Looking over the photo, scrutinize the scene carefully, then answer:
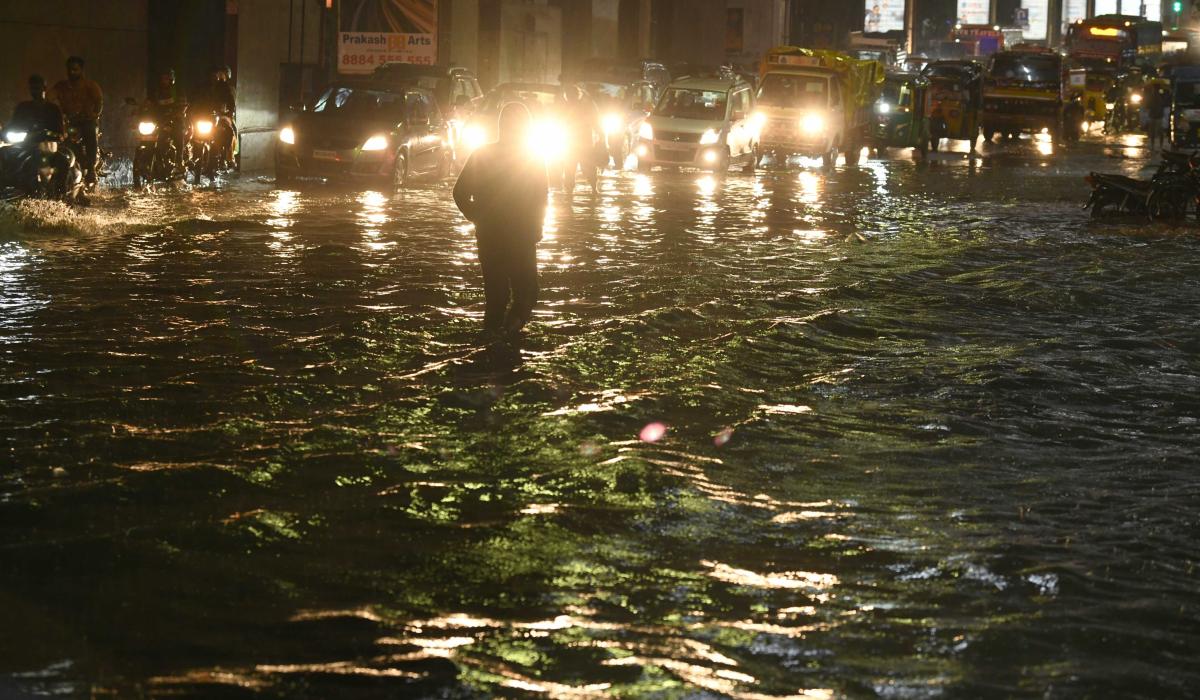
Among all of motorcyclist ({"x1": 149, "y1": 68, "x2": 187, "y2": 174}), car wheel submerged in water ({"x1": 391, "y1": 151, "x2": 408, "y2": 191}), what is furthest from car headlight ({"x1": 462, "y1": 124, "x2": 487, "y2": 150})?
motorcyclist ({"x1": 149, "y1": 68, "x2": 187, "y2": 174})

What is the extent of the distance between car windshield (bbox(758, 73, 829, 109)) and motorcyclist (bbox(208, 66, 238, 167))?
13199 millimetres

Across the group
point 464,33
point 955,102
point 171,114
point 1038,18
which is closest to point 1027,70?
point 955,102

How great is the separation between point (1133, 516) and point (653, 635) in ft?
9.58

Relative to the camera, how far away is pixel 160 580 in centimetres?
605

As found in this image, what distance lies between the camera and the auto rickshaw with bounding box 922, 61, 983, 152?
155ft

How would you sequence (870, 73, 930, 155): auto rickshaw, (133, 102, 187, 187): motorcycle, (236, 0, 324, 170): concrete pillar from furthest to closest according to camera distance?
(870, 73, 930, 155): auto rickshaw, (236, 0, 324, 170): concrete pillar, (133, 102, 187, 187): motorcycle

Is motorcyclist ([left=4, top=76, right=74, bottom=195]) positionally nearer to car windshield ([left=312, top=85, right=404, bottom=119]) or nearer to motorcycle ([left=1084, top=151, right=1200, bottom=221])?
car windshield ([left=312, top=85, right=404, bottom=119])

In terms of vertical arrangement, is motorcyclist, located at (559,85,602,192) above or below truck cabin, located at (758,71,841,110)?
below

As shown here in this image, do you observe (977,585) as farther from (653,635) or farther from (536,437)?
(536,437)

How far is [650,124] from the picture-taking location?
107ft

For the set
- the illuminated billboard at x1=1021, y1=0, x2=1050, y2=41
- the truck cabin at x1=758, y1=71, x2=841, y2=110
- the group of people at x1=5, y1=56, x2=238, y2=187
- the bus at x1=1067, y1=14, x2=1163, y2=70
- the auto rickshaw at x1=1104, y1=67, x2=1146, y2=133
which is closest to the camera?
the group of people at x1=5, y1=56, x2=238, y2=187

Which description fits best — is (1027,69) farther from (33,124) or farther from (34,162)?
(34,162)

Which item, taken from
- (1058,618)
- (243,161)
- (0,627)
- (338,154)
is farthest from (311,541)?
(243,161)

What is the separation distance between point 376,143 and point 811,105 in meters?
13.5
